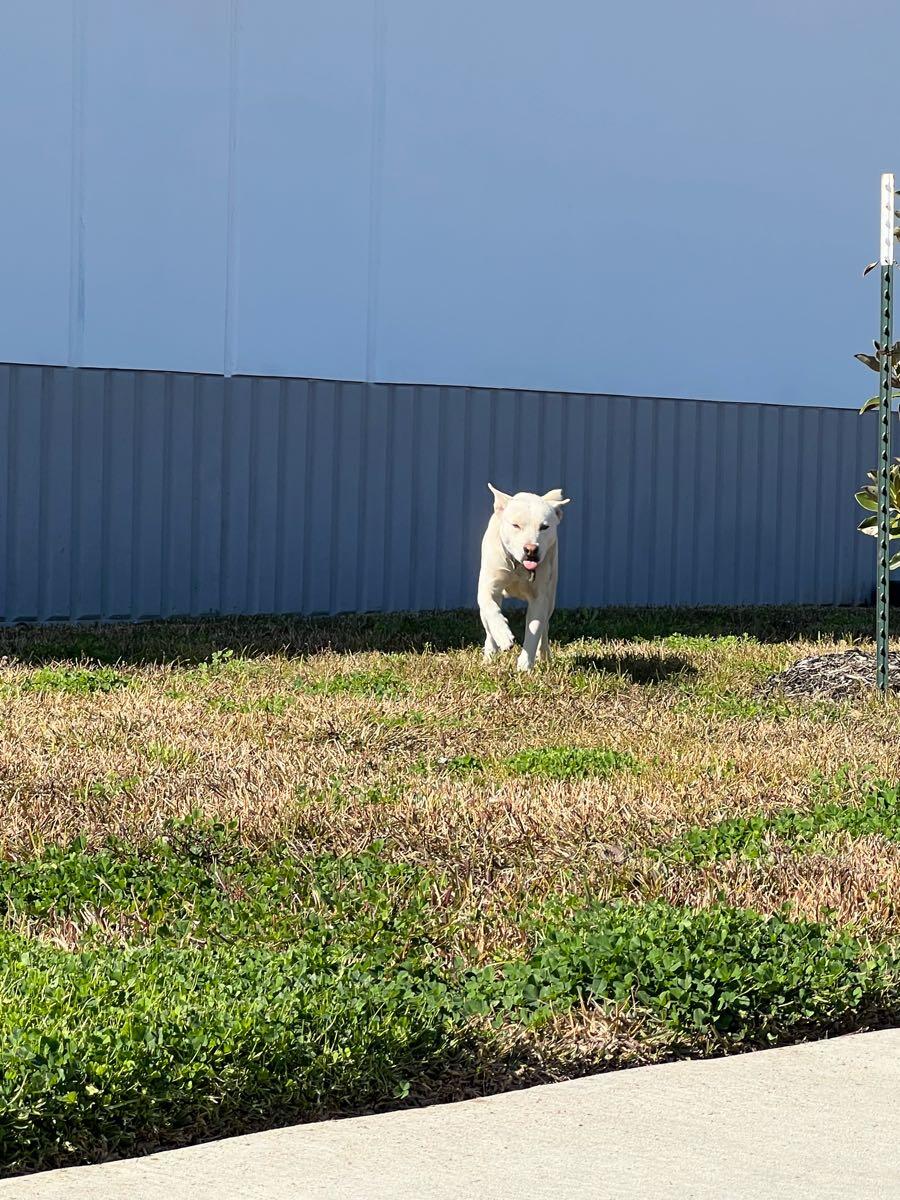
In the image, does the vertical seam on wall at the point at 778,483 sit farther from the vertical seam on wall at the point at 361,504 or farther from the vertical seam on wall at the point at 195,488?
the vertical seam on wall at the point at 195,488

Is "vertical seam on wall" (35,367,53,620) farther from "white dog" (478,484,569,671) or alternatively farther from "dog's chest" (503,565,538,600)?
"dog's chest" (503,565,538,600)

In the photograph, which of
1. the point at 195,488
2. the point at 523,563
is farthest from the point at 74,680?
the point at 195,488

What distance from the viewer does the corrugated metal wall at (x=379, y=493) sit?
46.9 ft

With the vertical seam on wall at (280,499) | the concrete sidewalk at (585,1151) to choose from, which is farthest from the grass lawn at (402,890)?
the vertical seam on wall at (280,499)

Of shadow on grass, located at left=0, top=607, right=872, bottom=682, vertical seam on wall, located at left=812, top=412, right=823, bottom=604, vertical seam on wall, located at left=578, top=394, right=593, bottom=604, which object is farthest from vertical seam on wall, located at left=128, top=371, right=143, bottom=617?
vertical seam on wall, located at left=812, top=412, right=823, bottom=604

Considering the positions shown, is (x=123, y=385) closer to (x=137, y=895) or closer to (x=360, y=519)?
(x=360, y=519)

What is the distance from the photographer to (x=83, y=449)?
563 inches

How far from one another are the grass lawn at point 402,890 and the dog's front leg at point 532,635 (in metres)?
0.33

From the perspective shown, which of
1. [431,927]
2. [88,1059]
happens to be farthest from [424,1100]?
[431,927]

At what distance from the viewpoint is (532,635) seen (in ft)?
33.5

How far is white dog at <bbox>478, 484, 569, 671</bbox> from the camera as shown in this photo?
9.92 m

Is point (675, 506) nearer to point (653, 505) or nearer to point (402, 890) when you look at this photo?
point (653, 505)

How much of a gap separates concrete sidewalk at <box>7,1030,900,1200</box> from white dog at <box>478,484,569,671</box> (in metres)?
6.07

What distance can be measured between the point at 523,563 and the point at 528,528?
21cm
